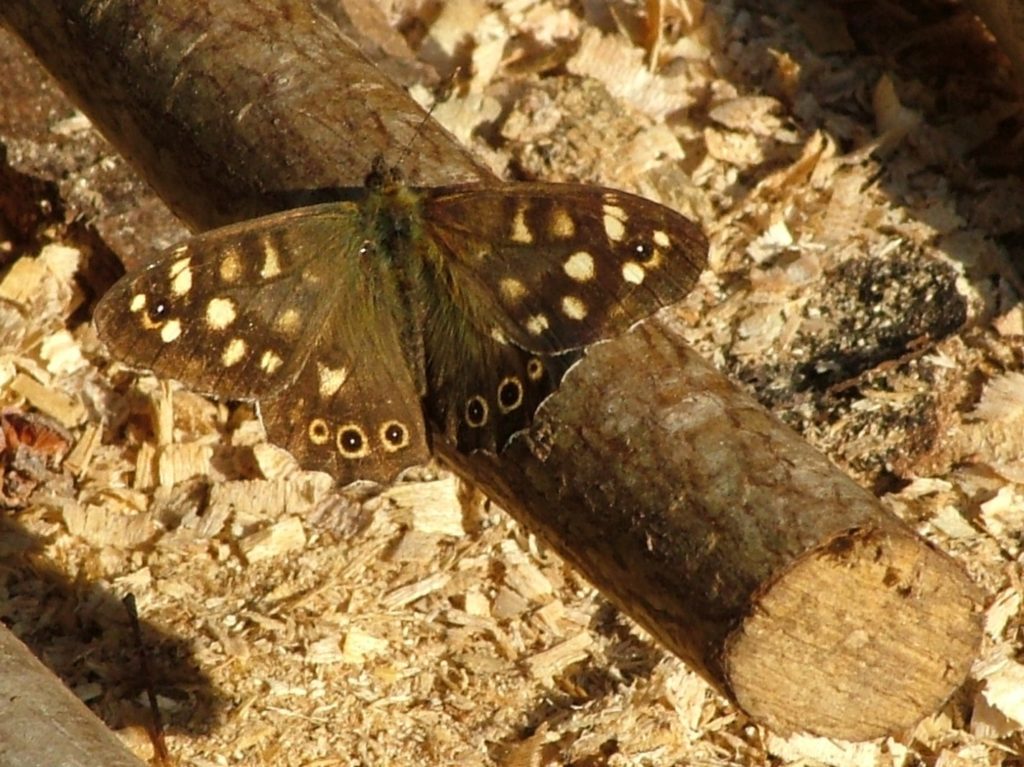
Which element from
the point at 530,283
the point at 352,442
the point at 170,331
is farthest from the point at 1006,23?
the point at 170,331

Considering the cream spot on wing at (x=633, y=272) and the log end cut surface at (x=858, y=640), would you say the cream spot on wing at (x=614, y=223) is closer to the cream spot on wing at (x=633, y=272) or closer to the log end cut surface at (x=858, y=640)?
the cream spot on wing at (x=633, y=272)

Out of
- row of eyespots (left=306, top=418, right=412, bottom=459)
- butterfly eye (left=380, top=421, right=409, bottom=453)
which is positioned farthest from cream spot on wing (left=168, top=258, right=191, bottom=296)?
butterfly eye (left=380, top=421, right=409, bottom=453)

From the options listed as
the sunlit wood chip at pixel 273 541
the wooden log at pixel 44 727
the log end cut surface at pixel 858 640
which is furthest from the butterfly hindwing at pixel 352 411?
the sunlit wood chip at pixel 273 541

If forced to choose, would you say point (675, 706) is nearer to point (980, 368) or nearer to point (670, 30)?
point (980, 368)

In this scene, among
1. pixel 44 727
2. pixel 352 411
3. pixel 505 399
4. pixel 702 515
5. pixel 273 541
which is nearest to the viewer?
pixel 44 727

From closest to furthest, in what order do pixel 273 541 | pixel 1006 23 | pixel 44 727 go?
1. pixel 44 727
2. pixel 273 541
3. pixel 1006 23

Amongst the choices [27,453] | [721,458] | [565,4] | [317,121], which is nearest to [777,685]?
[721,458]

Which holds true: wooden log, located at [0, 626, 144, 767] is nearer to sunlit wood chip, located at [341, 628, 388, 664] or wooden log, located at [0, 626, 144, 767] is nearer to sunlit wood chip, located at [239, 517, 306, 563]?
sunlit wood chip, located at [341, 628, 388, 664]

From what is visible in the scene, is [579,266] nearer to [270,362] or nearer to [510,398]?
[510,398]
